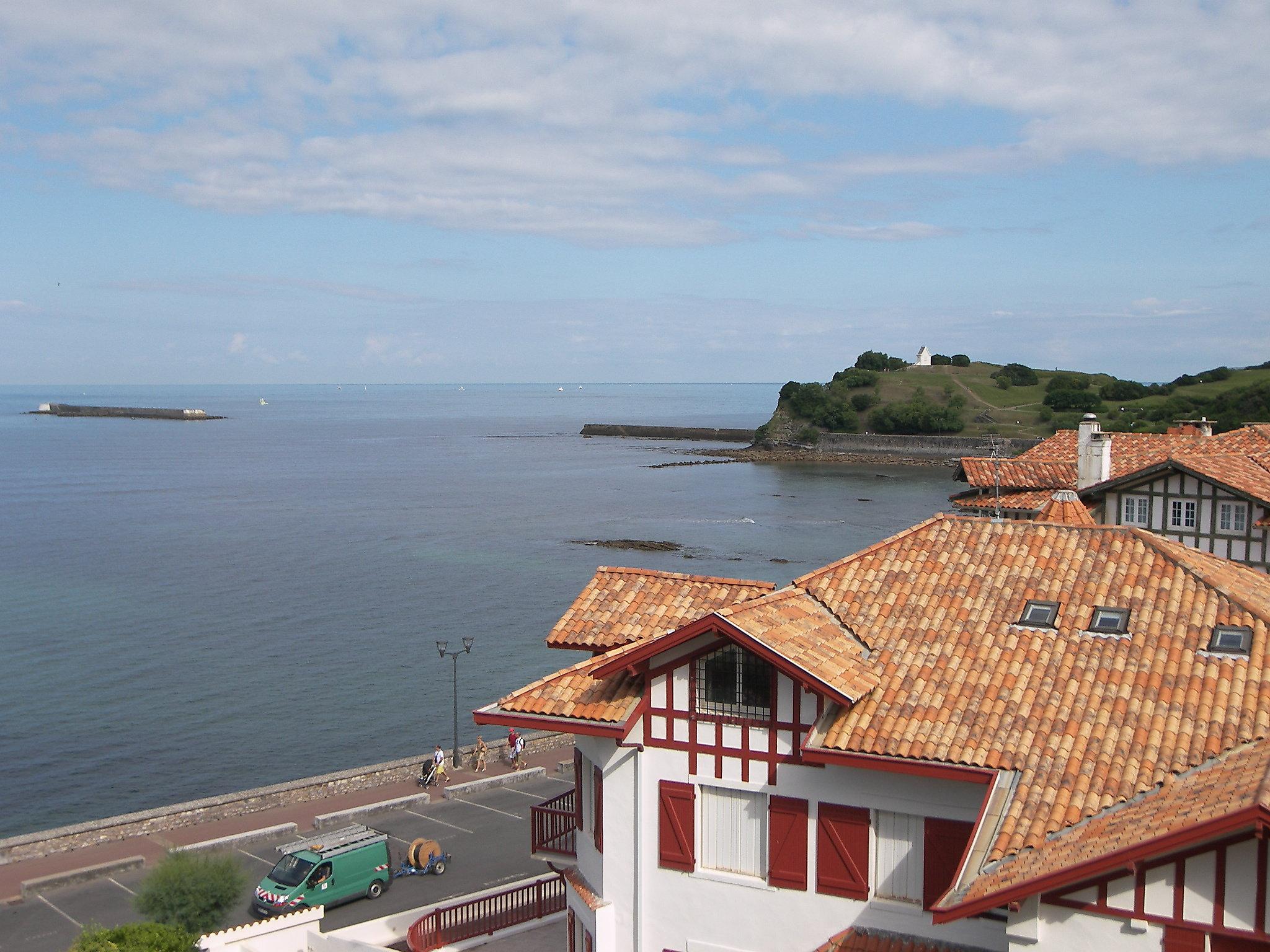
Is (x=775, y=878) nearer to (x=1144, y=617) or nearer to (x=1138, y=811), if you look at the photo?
(x=1138, y=811)

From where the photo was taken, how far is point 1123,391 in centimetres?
16788

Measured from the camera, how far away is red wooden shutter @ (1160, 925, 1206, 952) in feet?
31.7

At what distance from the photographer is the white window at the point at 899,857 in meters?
12.9

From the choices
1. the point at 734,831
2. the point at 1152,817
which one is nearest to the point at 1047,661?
the point at 1152,817

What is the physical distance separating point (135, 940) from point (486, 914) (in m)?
5.64

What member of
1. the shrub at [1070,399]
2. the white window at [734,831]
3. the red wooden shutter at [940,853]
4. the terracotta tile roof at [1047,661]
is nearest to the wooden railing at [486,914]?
the white window at [734,831]

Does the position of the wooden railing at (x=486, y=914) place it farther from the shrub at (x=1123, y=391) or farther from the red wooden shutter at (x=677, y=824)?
the shrub at (x=1123, y=391)

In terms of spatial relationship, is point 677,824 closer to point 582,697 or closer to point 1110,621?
point 582,697

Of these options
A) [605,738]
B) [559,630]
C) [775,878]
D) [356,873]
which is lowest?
[356,873]

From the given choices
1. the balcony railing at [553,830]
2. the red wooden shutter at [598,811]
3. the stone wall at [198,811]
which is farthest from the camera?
the stone wall at [198,811]

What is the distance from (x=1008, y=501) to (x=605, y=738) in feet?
72.3

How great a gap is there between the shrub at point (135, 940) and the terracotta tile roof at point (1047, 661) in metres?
12.2

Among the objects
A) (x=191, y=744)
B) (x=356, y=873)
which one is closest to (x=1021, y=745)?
(x=356, y=873)

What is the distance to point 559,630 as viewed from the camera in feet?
53.2
